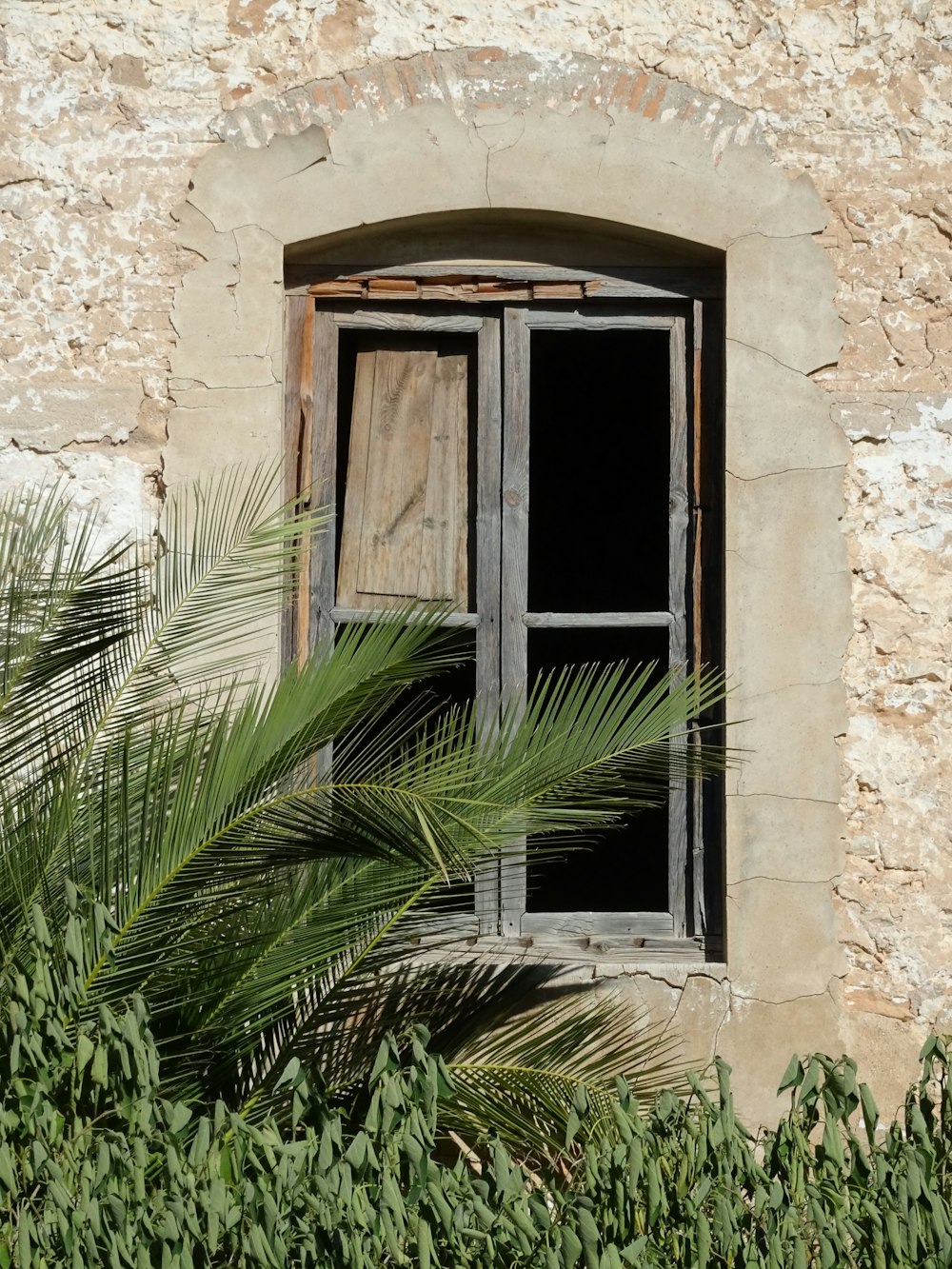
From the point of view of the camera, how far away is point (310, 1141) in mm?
2033

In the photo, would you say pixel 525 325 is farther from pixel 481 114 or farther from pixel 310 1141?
pixel 310 1141

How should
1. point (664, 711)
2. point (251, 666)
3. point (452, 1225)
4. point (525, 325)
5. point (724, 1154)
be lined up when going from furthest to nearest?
point (525, 325) < point (251, 666) < point (664, 711) < point (724, 1154) < point (452, 1225)

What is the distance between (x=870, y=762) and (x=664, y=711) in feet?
2.96

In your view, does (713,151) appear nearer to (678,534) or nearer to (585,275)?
(585,275)

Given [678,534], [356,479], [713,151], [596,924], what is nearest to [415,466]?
[356,479]

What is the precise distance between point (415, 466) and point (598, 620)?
615 millimetres

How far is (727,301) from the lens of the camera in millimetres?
3393

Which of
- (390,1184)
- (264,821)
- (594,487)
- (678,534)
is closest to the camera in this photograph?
(390,1184)

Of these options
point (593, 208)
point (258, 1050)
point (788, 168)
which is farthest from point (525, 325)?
point (258, 1050)

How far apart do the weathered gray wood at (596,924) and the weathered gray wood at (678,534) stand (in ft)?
0.26

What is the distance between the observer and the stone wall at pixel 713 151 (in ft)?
11.0

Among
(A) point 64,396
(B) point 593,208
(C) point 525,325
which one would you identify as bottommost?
(A) point 64,396

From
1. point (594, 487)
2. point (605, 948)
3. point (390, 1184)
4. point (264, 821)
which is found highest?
point (594, 487)

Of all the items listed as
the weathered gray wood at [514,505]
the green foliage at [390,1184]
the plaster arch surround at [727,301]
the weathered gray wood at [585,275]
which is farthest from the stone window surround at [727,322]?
the green foliage at [390,1184]
